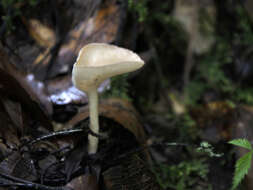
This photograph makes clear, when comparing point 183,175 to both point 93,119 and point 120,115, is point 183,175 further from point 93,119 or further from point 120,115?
point 93,119

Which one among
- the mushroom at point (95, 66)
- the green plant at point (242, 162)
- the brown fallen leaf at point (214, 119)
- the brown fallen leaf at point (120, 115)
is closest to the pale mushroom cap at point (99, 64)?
the mushroom at point (95, 66)

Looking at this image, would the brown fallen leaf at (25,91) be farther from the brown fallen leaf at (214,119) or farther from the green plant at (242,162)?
the brown fallen leaf at (214,119)

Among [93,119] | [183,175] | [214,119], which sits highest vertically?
[93,119]

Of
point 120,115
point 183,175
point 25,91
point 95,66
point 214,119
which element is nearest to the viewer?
point 95,66

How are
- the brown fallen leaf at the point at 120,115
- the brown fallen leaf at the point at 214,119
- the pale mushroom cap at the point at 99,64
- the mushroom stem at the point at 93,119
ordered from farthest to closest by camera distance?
1. the brown fallen leaf at the point at 214,119
2. the brown fallen leaf at the point at 120,115
3. the mushroom stem at the point at 93,119
4. the pale mushroom cap at the point at 99,64

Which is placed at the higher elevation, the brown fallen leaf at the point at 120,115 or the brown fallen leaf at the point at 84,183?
the brown fallen leaf at the point at 120,115

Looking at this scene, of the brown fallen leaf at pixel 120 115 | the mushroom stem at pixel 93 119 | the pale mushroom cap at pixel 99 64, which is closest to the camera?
the pale mushroom cap at pixel 99 64

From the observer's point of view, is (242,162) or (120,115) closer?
(242,162)

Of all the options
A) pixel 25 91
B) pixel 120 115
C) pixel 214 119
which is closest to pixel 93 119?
pixel 120 115
